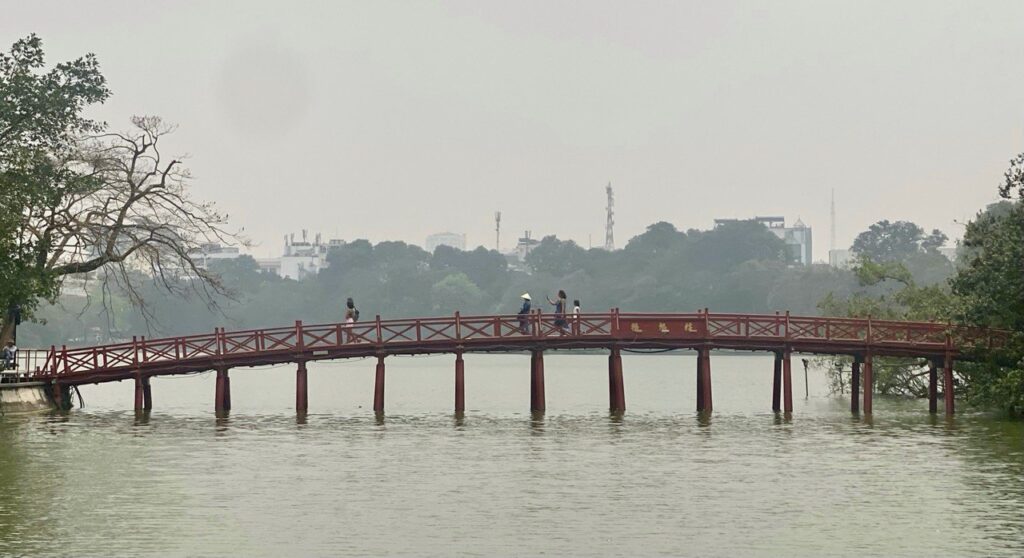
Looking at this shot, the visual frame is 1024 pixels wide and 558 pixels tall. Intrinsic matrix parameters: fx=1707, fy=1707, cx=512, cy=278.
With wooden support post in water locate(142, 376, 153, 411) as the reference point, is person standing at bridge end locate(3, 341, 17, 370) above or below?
above

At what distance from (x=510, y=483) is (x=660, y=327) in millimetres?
19707

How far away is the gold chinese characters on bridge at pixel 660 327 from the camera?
5575 centimetres

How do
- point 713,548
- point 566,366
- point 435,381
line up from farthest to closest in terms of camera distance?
point 566,366, point 435,381, point 713,548

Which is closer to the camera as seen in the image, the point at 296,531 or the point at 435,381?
the point at 296,531

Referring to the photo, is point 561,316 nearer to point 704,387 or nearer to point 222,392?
point 704,387

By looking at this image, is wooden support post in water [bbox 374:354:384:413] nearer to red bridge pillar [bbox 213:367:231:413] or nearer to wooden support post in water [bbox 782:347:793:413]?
red bridge pillar [bbox 213:367:231:413]

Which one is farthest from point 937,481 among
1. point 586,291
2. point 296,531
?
point 586,291

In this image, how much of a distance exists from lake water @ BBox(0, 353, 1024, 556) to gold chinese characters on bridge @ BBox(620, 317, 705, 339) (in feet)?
9.47

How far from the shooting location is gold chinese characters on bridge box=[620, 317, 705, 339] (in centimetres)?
5575

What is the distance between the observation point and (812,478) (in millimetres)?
38094

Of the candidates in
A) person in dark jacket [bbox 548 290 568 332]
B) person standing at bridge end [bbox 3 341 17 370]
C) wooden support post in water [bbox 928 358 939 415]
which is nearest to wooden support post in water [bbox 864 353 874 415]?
wooden support post in water [bbox 928 358 939 415]

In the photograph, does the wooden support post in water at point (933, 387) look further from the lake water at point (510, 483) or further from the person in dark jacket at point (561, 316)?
the person in dark jacket at point (561, 316)

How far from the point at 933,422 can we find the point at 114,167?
2876 centimetres

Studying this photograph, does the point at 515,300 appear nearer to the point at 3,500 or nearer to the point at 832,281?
the point at 832,281
